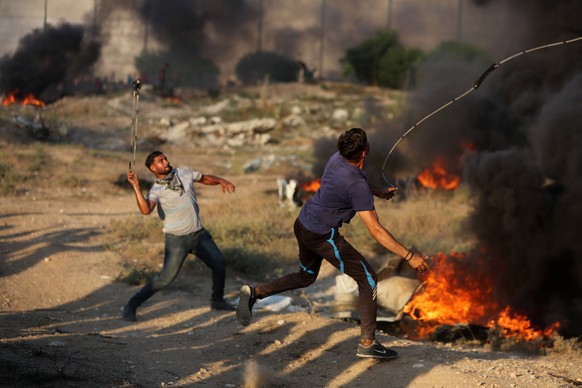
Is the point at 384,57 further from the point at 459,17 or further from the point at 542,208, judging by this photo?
the point at 542,208

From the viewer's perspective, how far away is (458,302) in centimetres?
905

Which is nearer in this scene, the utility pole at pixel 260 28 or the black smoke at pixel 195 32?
the black smoke at pixel 195 32

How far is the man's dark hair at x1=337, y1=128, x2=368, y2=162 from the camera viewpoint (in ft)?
19.3

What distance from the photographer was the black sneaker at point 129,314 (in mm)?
8188

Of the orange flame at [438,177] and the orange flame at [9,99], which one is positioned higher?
the orange flame at [9,99]

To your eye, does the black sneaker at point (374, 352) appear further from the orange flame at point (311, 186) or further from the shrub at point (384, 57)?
the shrub at point (384, 57)

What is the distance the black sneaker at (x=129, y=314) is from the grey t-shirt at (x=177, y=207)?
971mm

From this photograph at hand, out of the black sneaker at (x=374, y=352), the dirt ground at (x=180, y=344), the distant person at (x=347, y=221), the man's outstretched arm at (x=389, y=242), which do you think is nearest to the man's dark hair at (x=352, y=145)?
the distant person at (x=347, y=221)

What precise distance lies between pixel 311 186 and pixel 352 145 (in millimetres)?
9580

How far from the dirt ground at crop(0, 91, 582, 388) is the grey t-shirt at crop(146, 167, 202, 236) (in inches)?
39.7

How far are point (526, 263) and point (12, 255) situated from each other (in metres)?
6.27

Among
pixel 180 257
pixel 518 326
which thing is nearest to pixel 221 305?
pixel 180 257

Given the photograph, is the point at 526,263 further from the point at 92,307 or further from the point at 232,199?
the point at 232,199

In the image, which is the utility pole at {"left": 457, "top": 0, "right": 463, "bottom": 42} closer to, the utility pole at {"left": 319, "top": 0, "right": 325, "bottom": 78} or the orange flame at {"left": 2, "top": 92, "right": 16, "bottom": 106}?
the utility pole at {"left": 319, "top": 0, "right": 325, "bottom": 78}
